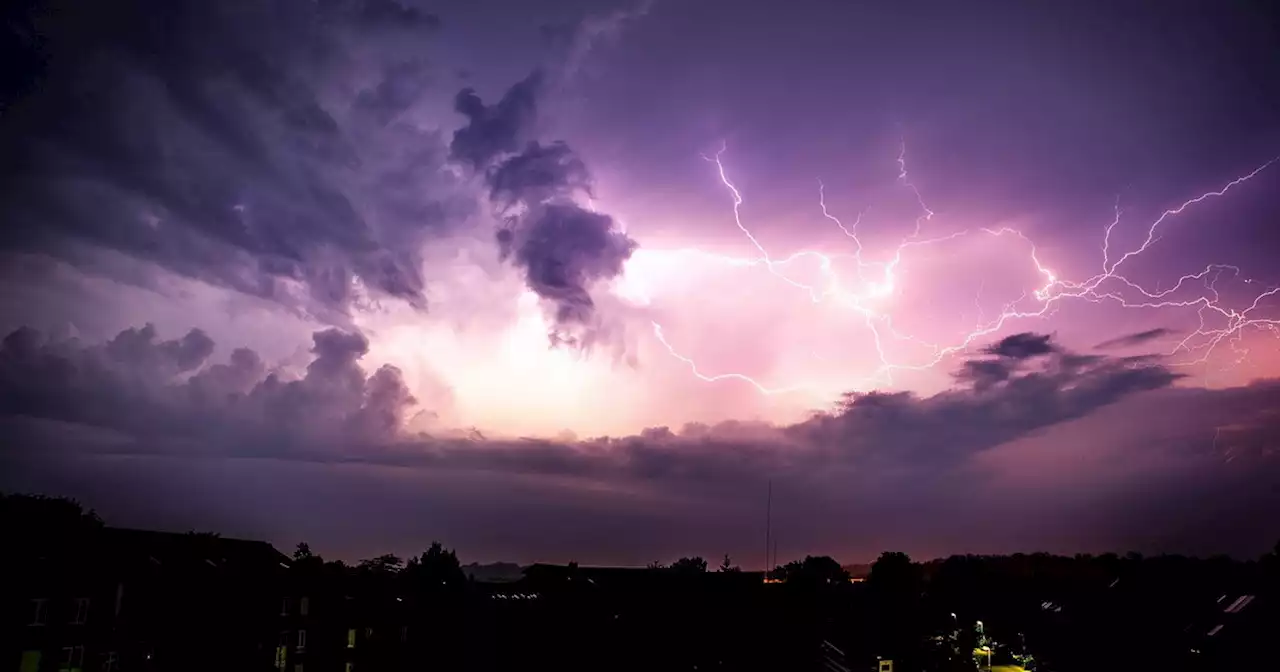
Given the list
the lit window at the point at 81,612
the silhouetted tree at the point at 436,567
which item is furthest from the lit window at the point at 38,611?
the silhouetted tree at the point at 436,567

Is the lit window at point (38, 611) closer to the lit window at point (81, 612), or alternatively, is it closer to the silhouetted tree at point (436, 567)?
the lit window at point (81, 612)

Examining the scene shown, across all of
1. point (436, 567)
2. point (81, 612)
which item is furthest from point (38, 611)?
point (436, 567)

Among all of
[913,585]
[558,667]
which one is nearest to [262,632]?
[558,667]

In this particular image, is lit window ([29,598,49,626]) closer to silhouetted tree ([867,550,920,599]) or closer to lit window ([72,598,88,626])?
lit window ([72,598,88,626])

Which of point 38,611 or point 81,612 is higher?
point 38,611

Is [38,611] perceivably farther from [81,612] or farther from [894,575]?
[894,575]

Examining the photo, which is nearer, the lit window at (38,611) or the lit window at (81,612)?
the lit window at (38,611)
